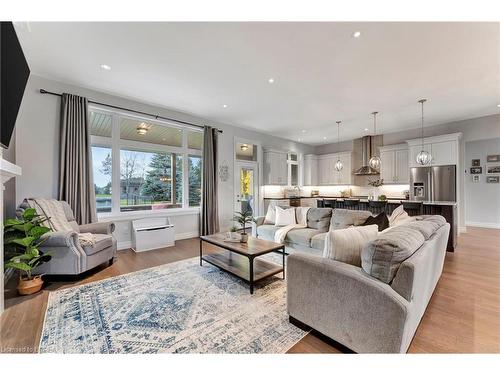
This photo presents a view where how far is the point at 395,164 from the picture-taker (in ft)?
22.0

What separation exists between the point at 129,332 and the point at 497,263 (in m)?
5.03

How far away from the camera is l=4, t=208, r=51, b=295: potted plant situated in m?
2.36

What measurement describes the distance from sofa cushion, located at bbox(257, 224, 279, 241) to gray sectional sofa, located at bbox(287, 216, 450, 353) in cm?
214

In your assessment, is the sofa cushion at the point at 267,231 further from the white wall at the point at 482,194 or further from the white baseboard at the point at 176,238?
the white wall at the point at 482,194

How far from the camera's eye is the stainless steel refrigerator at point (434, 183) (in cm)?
541

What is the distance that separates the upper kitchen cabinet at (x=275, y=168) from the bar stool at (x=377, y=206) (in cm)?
292

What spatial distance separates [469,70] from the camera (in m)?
3.17

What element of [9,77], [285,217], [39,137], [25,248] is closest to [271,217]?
[285,217]

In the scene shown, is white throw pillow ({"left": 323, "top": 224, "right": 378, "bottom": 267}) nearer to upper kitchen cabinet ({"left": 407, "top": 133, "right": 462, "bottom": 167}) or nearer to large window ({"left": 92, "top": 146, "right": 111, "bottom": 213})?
large window ({"left": 92, "top": 146, "right": 111, "bottom": 213})

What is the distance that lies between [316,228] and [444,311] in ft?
6.40

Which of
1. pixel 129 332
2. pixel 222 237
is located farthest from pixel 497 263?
pixel 129 332

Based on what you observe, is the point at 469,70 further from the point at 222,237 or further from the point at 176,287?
the point at 176,287

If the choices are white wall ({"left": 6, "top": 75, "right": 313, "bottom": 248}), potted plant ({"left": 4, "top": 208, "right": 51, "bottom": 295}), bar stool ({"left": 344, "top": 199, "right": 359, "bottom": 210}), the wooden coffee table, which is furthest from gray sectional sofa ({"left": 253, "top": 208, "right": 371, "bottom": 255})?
white wall ({"left": 6, "top": 75, "right": 313, "bottom": 248})
